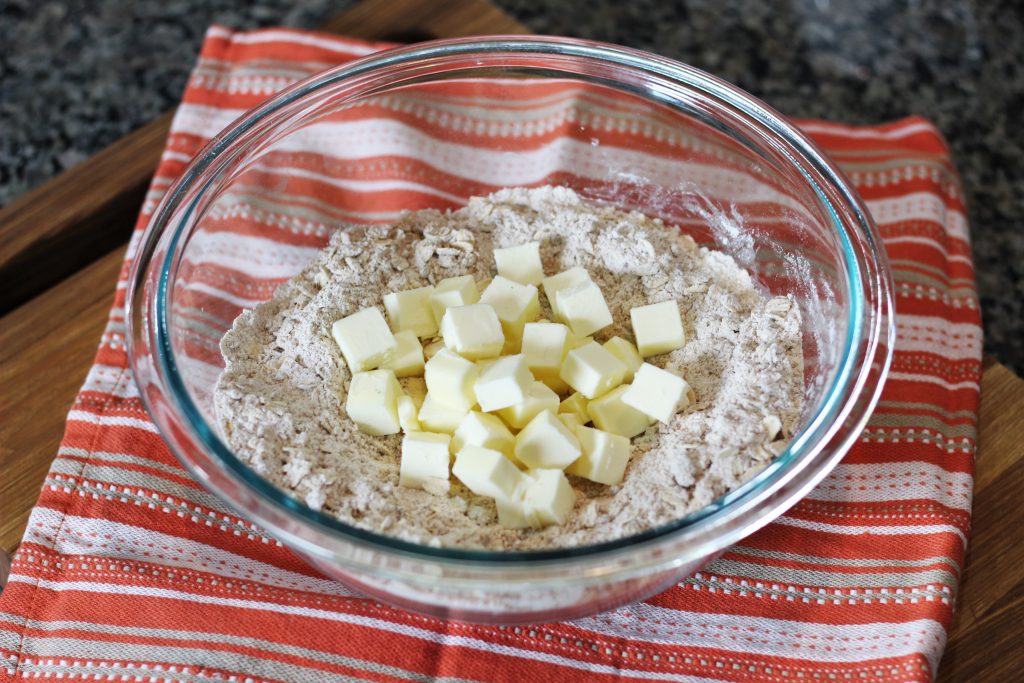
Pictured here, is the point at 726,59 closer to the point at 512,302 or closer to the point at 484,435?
the point at 512,302

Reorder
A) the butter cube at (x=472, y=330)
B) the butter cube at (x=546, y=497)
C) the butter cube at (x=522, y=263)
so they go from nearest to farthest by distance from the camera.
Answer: the butter cube at (x=546, y=497) → the butter cube at (x=472, y=330) → the butter cube at (x=522, y=263)

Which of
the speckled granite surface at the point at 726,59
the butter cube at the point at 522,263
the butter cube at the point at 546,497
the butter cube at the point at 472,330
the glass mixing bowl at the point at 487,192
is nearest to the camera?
the glass mixing bowl at the point at 487,192

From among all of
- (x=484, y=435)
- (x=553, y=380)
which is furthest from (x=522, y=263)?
(x=484, y=435)

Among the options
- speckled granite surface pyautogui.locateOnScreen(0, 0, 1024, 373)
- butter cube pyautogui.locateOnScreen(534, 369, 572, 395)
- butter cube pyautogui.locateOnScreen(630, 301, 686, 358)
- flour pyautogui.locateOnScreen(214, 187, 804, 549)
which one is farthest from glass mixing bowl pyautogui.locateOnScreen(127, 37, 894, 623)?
speckled granite surface pyautogui.locateOnScreen(0, 0, 1024, 373)

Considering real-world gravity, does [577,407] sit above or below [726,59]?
below

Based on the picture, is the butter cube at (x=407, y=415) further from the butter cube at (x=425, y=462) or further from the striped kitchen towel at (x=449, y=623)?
the striped kitchen towel at (x=449, y=623)

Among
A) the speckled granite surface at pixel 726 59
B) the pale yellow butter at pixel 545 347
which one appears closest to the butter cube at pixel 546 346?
the pale yellow butter at pixel 545 347

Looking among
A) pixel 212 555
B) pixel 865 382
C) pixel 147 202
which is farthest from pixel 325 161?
pixel 865 382
